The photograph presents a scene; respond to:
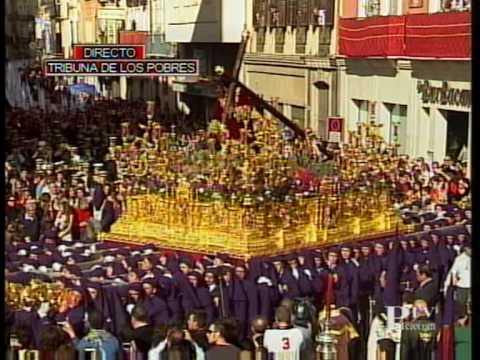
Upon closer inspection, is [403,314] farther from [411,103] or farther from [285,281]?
[411,103]

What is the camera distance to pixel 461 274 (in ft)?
15.9

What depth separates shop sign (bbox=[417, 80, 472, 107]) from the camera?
4.68 meters

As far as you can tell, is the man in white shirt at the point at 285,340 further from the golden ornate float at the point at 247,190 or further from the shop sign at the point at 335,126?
the shop sign at the point at 335,126

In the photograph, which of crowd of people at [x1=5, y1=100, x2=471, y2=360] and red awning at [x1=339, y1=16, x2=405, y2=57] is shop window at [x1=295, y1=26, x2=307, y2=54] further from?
crowd of people at [x1=5, y1=100, x2=471, y2=360]

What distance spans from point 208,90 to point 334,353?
1.16 m

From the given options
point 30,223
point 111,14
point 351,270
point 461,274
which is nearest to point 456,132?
point 461,274

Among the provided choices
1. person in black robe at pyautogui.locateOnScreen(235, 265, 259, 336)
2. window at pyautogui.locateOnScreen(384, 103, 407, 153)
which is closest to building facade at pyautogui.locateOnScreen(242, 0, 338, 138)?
window at pyautogui.locateOnScreen(384, 103, 407, 153)

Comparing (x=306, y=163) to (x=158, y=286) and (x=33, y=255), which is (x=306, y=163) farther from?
(x=33, y=255)

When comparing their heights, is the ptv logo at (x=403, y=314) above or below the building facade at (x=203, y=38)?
below

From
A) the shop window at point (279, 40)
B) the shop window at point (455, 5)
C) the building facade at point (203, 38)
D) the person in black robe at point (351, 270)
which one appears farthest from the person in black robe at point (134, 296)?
the shop window at point (455, 5)

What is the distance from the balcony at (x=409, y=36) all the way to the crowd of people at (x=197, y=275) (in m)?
0.42

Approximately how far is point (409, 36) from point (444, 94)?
26 centimetres

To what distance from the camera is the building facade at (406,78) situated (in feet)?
15.4
